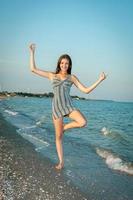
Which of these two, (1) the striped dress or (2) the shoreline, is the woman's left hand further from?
(2) the shoreline

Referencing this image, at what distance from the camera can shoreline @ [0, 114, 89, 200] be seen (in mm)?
6113

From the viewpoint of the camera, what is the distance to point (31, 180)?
6.95 meters

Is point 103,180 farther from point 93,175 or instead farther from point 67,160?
point 67,160

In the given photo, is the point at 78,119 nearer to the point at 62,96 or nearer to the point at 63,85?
the point at 62,96

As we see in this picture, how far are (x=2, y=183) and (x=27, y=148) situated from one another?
4.51m

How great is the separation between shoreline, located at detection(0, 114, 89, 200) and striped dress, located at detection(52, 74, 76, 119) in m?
1.37

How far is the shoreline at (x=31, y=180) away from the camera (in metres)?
6.11

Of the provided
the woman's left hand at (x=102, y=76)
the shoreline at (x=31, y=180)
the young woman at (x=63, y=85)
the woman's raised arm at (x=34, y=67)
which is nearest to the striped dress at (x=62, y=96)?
the young woman at (x=63, y=85)

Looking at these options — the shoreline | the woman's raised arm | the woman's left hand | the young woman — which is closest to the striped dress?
the young woman

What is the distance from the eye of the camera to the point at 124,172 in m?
9.59

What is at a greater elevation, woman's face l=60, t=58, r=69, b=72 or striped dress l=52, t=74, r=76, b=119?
woman's face l=60, t=58, r=69, b=72

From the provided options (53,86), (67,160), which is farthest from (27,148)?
(53,86)

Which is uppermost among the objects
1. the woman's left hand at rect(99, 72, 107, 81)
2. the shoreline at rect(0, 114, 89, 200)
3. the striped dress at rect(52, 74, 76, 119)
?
the woman's left hand at rect(99, 72, 107, 81)

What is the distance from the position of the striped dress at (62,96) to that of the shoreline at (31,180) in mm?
1371
